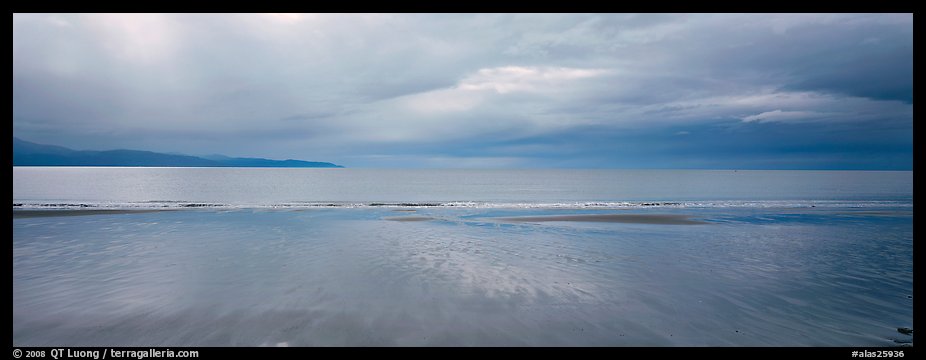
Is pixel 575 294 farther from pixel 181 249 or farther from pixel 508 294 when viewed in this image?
pixel 181 249

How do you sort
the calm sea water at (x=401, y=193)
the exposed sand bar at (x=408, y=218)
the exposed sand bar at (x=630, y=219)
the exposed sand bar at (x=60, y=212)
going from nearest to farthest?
the exposed sand bar at (x=630, y=219)
the exposed sand bar at (x=408, y=218)
the exposed sand bar at (x=60, y=212)
the calm sea water at (x=401, y=193)

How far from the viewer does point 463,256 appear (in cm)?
1577

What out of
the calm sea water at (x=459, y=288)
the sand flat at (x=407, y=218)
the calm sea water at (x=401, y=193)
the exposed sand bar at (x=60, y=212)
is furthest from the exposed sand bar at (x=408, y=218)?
the exposed sand bar at (x=60, y=212)

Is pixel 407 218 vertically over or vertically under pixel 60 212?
under

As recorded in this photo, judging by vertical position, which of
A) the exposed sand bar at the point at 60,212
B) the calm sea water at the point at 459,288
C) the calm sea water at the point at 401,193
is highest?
the calm sea water at the point at 401,193

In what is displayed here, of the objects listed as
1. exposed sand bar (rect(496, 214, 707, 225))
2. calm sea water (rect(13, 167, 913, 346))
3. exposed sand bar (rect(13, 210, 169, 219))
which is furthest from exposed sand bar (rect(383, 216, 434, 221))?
exposed sand bar (rect(13, 210, 169, 219))

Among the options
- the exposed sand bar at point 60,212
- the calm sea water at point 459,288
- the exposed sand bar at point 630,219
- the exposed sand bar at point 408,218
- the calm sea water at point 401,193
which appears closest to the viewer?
the calm sea water at point 459,288

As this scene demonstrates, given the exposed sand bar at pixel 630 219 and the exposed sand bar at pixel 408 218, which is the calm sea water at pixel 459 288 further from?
the exposed sand bar at pixel 408 218

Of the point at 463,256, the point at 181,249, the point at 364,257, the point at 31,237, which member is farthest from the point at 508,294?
the point at 31,237

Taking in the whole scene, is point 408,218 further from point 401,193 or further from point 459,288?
point 401,193

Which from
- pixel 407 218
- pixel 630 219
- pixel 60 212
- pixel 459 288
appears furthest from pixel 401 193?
pixel 459 288

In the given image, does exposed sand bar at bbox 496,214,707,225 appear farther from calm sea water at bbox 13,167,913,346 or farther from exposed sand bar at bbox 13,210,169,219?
exposed sand bar at bbox 13,210,169,219

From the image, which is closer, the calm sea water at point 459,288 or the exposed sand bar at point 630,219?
the calm sea water at point 459,288
